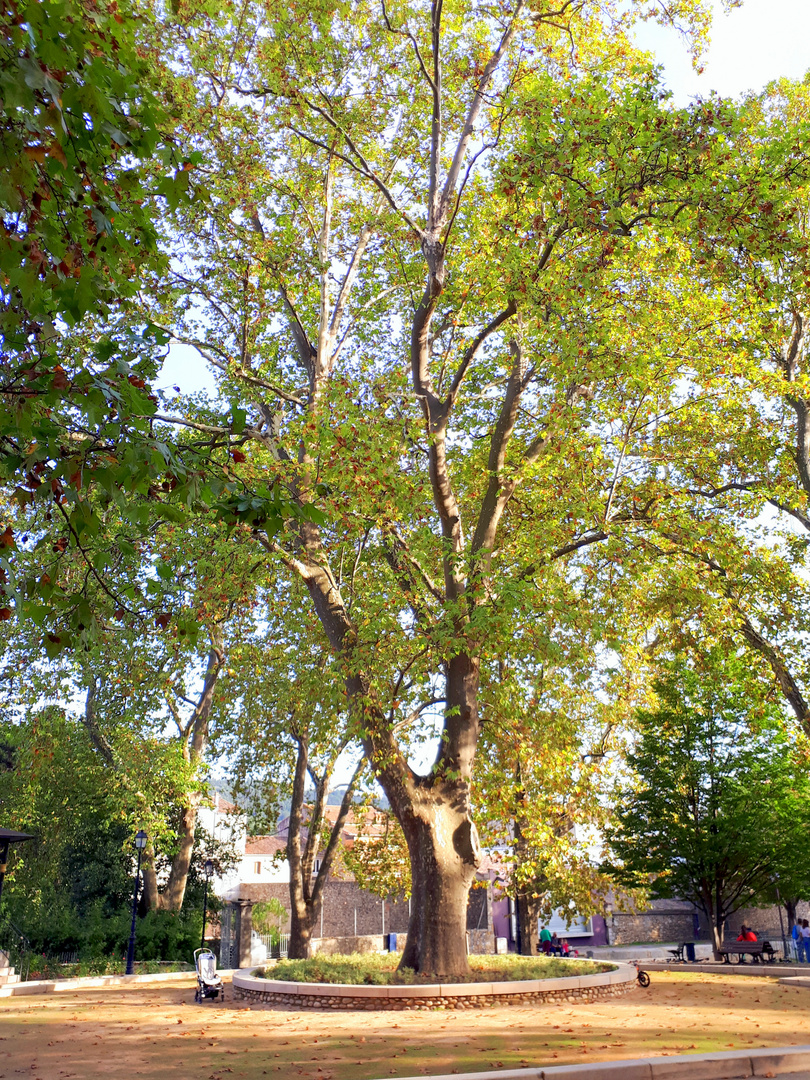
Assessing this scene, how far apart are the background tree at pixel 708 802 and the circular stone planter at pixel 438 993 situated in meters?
9.08

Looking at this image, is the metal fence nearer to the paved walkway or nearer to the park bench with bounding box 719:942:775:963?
the park bench with bounding box 719:942:775:963

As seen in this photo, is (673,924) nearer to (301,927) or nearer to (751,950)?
(751,950)

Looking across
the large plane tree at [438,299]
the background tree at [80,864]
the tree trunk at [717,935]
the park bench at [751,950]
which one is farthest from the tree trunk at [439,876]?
the tree trunk at [717,935]

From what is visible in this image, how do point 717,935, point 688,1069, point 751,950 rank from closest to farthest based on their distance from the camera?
1. point 688,1069
2. point 751,950
3. point 717,935

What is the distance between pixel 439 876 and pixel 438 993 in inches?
77.0

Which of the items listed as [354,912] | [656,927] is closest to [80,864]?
[354,912]

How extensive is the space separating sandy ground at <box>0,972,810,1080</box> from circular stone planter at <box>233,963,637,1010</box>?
0.40m

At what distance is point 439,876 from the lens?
46.4ft

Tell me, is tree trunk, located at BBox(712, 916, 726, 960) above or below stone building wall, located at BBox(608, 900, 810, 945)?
above

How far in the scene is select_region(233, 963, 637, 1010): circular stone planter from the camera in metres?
12.6

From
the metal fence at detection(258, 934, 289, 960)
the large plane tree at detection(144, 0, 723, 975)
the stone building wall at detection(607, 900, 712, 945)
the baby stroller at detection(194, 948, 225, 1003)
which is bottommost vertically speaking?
the stone building wall at detection(607, 900, 712, 945)

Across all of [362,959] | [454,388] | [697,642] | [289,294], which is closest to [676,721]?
[697,642]

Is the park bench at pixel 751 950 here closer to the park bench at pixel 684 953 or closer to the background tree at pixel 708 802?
the background tree at pixel 708 802

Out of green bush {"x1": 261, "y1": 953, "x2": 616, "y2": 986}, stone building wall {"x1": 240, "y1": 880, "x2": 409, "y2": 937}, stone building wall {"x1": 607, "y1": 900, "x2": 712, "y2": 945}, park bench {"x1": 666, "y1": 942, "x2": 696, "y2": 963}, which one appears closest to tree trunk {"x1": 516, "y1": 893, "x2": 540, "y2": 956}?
park bench {"x1": 666, "y1": 942, "x2": 696, "y2": 963}
